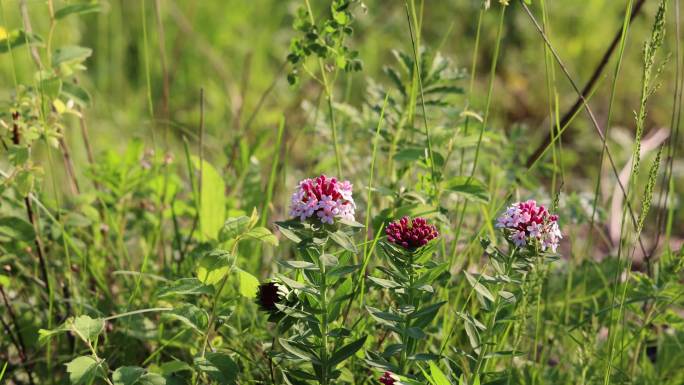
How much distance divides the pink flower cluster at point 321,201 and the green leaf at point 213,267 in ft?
0.41

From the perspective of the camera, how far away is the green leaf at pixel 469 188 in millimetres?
1503

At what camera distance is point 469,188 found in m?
1.53

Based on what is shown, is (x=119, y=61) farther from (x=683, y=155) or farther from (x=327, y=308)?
(x=327, y=308)

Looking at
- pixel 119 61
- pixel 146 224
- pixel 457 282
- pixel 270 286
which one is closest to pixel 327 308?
pixel 270 286

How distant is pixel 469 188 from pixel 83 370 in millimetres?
710

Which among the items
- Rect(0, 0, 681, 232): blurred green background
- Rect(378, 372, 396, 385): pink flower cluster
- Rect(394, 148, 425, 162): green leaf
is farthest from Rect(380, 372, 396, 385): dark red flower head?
Rect(0, 0, 681, 232): blurred green background

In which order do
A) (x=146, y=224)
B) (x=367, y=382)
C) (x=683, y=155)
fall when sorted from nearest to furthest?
1. (x=367, y=382)
2. (x=146, y=224)
3. (x=683, y=155)

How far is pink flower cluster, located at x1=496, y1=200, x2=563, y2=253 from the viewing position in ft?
3.90

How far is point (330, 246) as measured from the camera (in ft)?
5.95

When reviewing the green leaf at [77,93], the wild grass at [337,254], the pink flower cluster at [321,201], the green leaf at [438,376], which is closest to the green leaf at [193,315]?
the wild grass at [337,254]

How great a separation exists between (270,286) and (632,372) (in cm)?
76

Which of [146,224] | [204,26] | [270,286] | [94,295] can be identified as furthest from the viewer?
[204,26]

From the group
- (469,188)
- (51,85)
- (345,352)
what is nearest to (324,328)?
(345,352)

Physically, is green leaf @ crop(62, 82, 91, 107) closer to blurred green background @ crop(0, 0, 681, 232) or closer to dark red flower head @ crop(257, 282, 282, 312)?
dark red flower head @ crop(257, 282, 282, 312)
